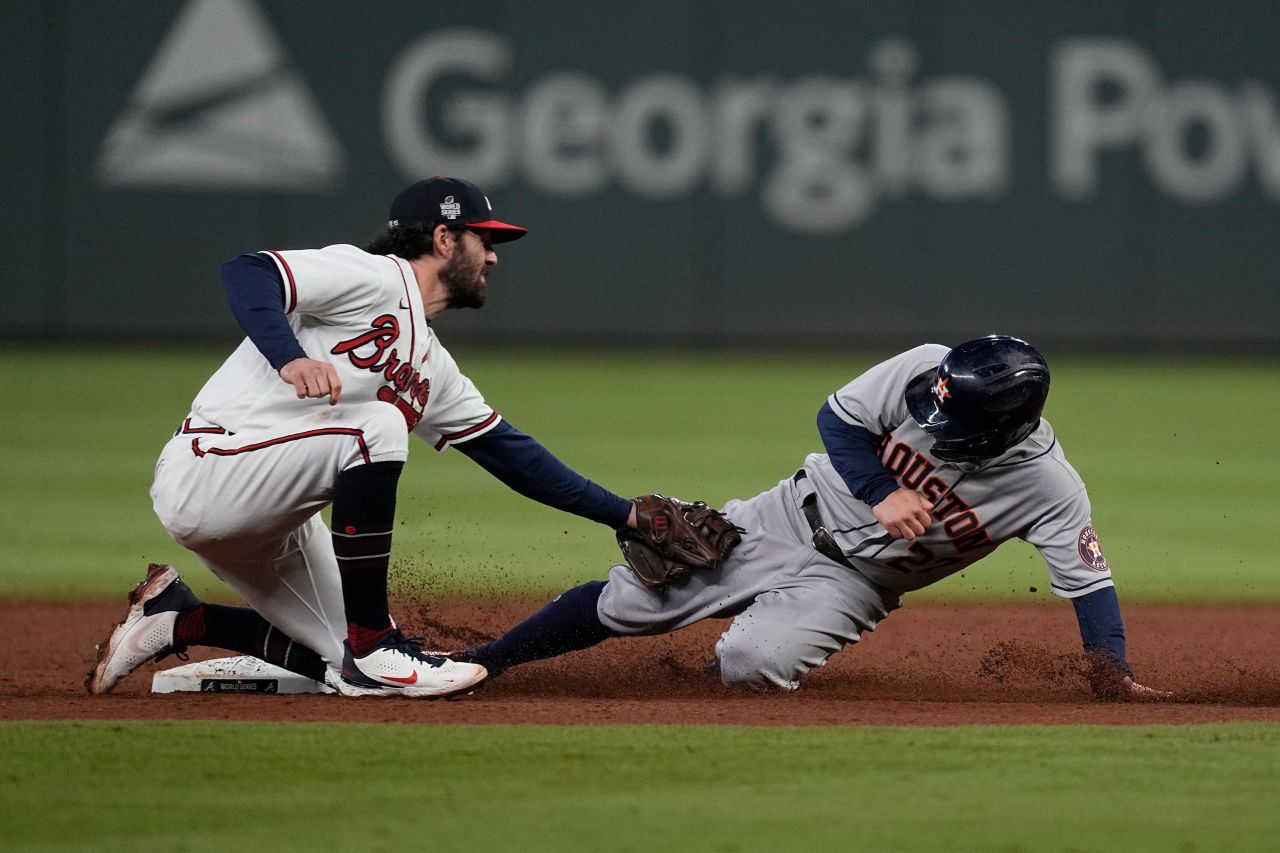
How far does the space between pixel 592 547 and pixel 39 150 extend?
8.31 meters

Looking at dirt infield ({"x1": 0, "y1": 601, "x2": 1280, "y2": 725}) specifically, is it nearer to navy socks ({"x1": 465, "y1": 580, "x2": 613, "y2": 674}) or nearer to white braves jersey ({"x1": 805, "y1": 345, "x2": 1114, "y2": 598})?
navy socks ({"x1": 465, "y1": 580, "x2": 613, "y2": 674})

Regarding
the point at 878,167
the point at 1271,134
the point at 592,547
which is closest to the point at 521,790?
the point at 592,547

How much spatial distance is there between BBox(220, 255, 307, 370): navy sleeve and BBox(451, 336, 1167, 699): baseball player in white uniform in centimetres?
107

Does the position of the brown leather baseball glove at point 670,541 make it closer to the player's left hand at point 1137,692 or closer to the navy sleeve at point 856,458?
the navy sleeve at point 856,458

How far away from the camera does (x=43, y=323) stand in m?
13.8

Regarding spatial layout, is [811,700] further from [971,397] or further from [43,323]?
[43,323]

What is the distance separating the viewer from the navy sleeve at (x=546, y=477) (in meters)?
4.51

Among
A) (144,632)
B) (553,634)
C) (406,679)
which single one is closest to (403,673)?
(406,679)

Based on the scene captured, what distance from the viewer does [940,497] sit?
4297 millimetres

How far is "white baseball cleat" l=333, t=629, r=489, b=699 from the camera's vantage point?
412 cm

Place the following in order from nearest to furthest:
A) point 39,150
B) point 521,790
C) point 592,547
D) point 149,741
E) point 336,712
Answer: point 521,790, point 149,741, point 336,712, point 592,547, point 39,150

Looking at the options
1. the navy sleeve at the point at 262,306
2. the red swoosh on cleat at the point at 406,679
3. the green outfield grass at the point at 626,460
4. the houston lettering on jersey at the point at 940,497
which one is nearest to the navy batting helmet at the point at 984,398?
the houston lettering on jersey at the point at 940,497

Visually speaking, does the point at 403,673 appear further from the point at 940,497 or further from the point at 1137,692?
the point at 1137,692

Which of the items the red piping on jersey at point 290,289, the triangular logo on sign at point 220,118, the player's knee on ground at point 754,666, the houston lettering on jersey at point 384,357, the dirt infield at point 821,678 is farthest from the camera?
the triangular logo on sign at point 220,118
